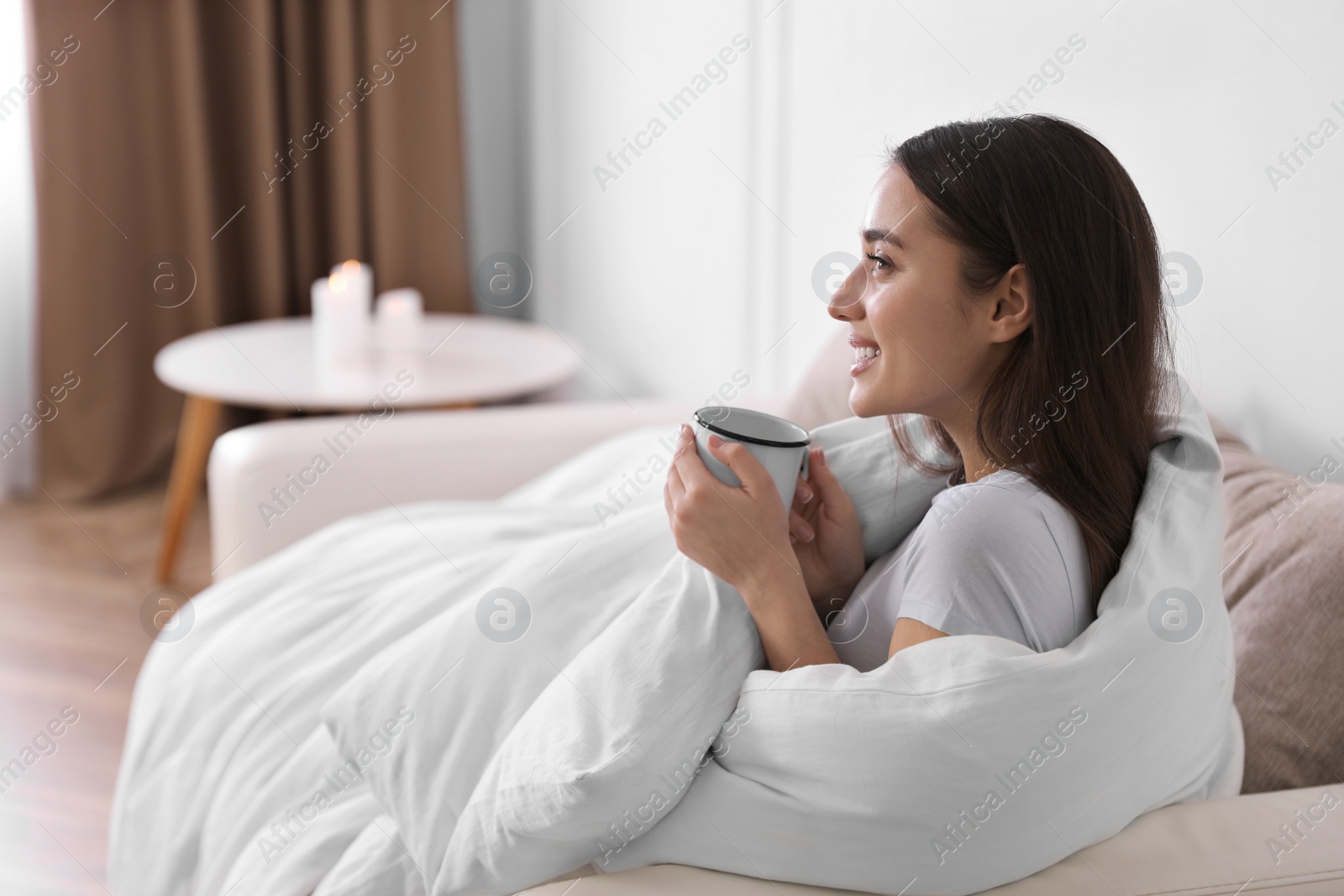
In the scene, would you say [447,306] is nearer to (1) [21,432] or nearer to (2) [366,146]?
(2) [366,146]

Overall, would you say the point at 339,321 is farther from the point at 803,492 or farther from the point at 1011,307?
the point at 1011,307

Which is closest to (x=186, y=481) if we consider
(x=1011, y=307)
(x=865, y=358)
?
(x=865, y=358)

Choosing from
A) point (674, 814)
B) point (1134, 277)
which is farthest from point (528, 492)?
point (1134, 277)

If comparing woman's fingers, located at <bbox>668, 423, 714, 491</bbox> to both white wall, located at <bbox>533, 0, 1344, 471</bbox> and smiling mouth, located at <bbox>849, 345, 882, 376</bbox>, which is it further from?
white wall, located at <bbox>533, 0, 1344, 471</bbox>

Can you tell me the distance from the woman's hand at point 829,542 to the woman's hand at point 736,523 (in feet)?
0.42

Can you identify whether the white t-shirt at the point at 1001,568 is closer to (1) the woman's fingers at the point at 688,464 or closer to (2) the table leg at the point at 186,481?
(1) the woman's fingers at the point at 688,464

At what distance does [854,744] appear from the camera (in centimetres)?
72

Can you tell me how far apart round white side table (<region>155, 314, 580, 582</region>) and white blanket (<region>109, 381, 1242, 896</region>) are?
3.68 feet

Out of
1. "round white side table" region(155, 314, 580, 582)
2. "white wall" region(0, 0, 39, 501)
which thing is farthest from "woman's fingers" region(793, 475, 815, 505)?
"white wall" region(0, 0, 39, 501)

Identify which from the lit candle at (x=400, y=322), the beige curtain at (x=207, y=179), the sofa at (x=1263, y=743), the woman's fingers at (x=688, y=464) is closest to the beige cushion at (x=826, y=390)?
the sofa at (x=1263, y=743)

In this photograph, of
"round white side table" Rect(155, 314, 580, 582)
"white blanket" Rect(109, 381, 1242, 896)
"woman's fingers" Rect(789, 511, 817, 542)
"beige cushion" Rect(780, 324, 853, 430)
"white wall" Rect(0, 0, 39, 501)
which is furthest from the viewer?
"white wall" Rect(0, 0, 39, 501)

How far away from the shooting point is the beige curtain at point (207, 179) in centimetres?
277

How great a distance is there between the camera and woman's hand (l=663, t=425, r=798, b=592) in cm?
84

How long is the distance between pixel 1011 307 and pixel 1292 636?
0.37 m
